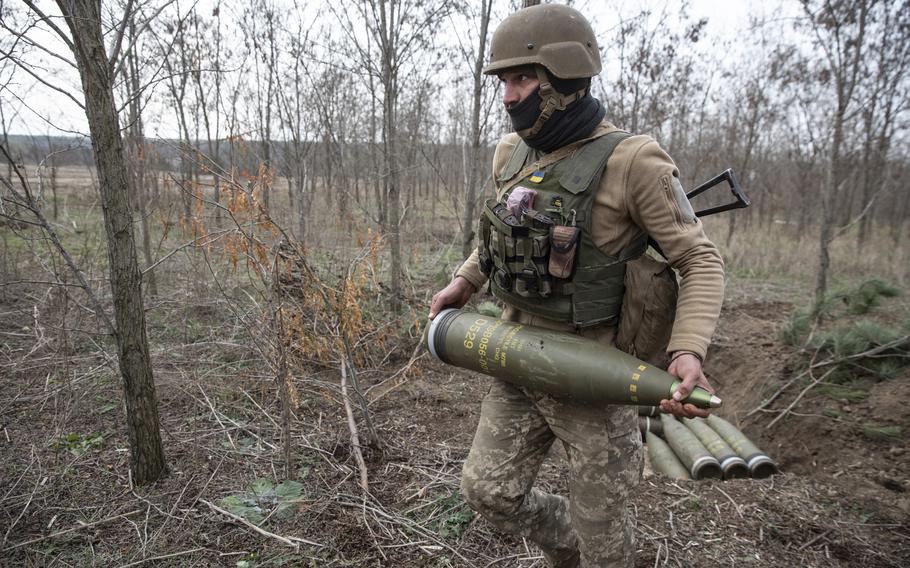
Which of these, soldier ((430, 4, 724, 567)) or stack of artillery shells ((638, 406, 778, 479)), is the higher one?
soldier ((430, 4, 724, 567))

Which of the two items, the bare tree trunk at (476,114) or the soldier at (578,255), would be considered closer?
the soldier at (578,255)

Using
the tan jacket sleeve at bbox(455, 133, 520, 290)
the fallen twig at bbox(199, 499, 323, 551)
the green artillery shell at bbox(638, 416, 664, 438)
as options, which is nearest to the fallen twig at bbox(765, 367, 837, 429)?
the green artillery shell at bbox(638, 416, 664, 438)

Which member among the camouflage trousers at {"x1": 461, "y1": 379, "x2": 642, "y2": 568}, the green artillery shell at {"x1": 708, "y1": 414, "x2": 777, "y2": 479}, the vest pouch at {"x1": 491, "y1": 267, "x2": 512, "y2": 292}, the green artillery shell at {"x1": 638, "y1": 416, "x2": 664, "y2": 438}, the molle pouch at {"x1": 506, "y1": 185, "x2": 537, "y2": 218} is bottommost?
the green artillery shell at {"x1": 638, "y1": 416, "x2": 664, "y2": 438}

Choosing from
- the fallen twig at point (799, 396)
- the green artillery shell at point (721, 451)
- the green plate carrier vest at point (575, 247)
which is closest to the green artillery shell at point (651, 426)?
the green artillery shell at point (721, 451)

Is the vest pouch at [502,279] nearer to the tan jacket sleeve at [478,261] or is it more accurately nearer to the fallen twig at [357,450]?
the tan jacket sleeve at [478,261]

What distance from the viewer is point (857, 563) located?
2689 millimetres

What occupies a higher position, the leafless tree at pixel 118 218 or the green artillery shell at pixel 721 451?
the leafless tree at pixel 118 218

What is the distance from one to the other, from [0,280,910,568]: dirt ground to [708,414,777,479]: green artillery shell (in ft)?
0.98

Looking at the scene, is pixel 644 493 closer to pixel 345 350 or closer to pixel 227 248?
pixel 345 350

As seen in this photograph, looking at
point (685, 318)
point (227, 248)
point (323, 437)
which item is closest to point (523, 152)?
point (685, 318)

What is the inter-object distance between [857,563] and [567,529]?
1.79 meters

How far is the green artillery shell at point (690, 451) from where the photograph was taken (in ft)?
13.3

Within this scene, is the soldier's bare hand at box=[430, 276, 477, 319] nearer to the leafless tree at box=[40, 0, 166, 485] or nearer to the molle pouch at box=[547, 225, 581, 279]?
the molle pouch at box=[547, 225, 581, 279]

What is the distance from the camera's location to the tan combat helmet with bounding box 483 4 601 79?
1817mm
